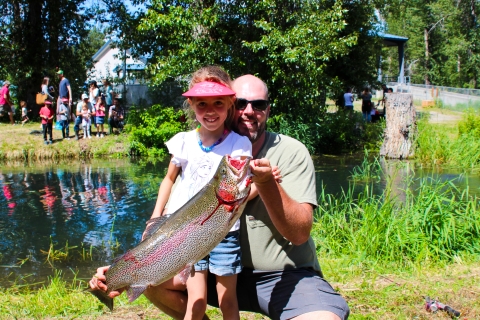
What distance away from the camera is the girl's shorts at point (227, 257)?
122 inches

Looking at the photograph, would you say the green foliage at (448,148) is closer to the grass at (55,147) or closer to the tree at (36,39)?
the grass at (55,147)

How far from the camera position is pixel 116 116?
19875 millimetres

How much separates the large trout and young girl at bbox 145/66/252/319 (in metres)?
0.35

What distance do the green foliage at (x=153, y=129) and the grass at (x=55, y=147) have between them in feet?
1.68

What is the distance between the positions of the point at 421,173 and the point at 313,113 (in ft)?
18.9

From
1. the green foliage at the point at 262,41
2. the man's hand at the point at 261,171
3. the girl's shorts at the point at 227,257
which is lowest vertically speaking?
the girl's shorts at the point at 227,257

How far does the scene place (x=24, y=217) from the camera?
32.9ft

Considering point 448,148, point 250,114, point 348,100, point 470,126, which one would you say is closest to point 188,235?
point 250,114

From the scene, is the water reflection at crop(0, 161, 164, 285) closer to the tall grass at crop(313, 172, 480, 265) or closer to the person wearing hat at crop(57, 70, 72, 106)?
the tall grass at crop(313, 172, 480, 265)

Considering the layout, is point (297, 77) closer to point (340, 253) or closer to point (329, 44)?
point (329, 44)

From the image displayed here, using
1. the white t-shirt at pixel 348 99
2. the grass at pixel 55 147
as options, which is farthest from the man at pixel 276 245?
the white t-shirt at pixel 348 99

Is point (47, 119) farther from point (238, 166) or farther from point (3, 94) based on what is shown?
point (238, 166)

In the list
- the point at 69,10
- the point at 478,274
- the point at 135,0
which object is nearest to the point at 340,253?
the point at 478,274

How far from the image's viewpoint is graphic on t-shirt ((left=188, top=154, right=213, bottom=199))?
3.22 meters
